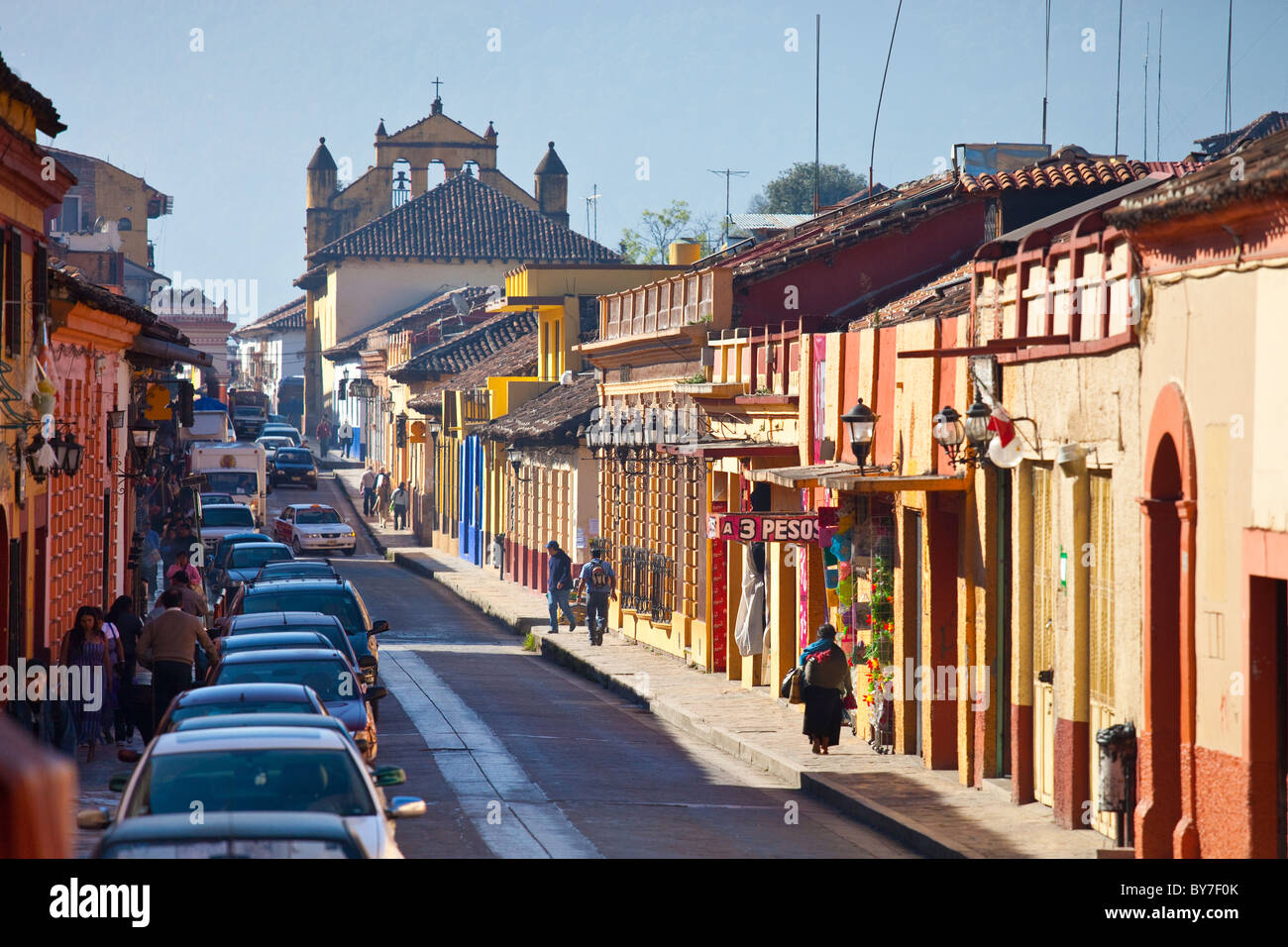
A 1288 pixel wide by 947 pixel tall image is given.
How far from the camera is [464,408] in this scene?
55.4 meters

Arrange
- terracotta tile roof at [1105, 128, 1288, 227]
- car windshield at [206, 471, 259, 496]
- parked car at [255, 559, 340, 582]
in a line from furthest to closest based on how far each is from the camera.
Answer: car windshield at [206, 471, 259, 496], parked car at [255, 559, 340, 582], terracotta tile roof at [1105, 128, 1288, 227]

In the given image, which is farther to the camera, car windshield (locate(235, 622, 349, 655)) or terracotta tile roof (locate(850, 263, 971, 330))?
terracotta tile roof (locate(850, 263, 971, 330))

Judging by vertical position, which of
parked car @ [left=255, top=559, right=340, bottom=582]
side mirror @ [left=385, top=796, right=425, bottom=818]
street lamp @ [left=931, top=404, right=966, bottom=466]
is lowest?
side mirror @ [left=385, top=796, right=425, bottom=818]

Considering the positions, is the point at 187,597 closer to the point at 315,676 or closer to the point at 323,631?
the point at 323,631

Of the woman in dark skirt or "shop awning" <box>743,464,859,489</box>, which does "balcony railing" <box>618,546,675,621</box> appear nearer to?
"shop awning" <box>743,464,859,489</box>

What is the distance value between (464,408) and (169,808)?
149ft

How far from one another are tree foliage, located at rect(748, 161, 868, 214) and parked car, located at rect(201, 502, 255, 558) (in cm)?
8707

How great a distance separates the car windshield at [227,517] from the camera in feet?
144

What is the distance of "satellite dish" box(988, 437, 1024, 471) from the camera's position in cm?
1678

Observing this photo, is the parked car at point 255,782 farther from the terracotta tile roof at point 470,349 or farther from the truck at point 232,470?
the terracotta tile roof at point 470,349

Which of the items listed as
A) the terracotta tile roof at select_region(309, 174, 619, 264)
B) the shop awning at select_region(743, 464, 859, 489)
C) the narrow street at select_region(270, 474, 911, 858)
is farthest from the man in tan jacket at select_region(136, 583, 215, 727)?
the terracotta tile roof at select_region(309, 174, 619, 264)

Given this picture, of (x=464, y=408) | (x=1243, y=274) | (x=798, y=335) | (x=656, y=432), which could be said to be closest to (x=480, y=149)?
(x=464, y=408)

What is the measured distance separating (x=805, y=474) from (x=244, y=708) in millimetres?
9478
